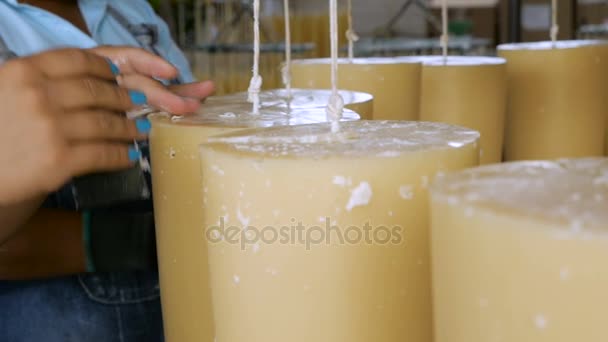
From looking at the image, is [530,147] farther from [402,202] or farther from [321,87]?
[402,202]

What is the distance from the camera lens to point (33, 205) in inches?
22.6

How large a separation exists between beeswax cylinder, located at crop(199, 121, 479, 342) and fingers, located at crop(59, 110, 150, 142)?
95 mm

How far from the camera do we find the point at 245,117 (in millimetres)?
461

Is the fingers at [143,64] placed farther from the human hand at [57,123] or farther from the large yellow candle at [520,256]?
the large yellow candle at [520,256]

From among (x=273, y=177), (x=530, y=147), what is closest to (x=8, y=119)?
(x=273, y=177)

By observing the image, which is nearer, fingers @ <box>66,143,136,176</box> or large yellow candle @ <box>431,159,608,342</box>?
large yellow candle @ <box>431,159,608,342</box>

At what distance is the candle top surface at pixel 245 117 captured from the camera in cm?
44

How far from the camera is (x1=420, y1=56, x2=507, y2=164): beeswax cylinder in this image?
2.44ft

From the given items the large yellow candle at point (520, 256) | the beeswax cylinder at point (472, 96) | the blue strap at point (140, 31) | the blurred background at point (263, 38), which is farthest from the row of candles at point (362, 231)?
the blurred background at point (263, 38)

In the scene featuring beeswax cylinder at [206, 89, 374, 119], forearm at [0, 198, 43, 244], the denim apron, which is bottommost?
the denim apron

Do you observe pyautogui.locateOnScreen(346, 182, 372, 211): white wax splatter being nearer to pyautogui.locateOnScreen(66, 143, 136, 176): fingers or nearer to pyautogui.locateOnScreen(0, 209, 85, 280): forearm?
pyautogui.locateOnScreen(66, 143, 136, 176): fingers

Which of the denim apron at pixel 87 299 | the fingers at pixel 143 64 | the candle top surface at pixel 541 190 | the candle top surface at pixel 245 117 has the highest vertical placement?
the fingers at pixel 143 64

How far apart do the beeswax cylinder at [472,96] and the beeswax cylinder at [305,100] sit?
23cm

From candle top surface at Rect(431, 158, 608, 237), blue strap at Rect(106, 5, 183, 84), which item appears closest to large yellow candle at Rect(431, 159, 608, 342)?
candle top surface at Rect(431, 158, 608, 237)
